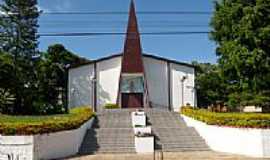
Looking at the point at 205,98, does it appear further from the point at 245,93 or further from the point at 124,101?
the point at 245,93

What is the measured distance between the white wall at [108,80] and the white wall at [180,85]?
4.83 meters

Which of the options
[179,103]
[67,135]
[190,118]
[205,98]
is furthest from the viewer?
[205,98]

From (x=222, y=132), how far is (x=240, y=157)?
215 centimetres

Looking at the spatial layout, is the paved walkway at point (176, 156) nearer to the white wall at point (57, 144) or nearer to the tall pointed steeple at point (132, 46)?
the white wall at point (57, 144)

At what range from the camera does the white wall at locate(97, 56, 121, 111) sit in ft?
106

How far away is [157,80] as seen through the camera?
32.9 metres

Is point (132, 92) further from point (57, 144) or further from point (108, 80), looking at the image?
point (57, 144)

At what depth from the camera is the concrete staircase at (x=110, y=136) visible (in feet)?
57.7

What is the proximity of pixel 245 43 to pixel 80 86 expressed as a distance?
16675mm

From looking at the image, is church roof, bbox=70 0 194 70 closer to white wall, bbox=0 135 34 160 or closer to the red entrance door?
the red entrance door

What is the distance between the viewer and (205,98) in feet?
133

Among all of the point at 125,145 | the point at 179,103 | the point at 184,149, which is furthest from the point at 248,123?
A: the point at 179,103

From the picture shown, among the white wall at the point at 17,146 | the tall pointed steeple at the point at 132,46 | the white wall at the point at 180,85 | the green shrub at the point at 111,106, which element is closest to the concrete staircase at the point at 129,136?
the white wall at the point at 17,146

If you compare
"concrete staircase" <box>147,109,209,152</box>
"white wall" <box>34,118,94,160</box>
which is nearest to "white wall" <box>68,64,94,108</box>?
"concrete staircase" <box>147,109,209,152</box>
